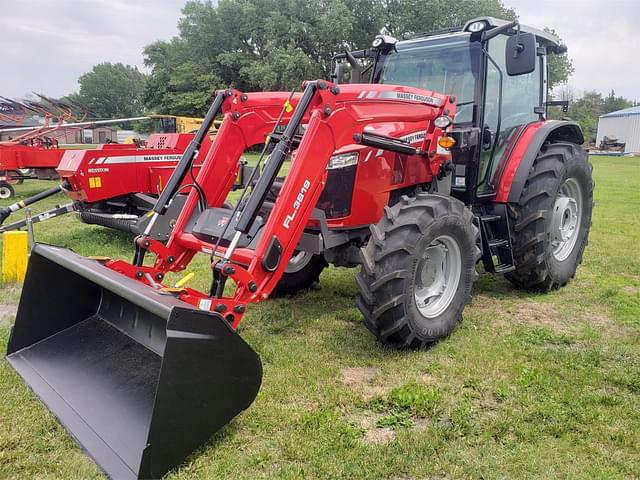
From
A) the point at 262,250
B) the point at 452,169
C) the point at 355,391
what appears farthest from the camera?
the point at 452,169

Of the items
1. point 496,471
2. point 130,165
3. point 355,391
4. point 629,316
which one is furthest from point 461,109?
point 130,165

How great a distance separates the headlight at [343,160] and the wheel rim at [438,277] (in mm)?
866

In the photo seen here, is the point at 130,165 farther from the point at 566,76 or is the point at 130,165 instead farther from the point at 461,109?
the point at 566,76

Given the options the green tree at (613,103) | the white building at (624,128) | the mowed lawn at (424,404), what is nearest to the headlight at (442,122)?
the mowed lawn at (424,404)

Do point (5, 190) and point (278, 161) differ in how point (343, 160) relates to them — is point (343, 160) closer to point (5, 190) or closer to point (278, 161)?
point (278, 161)

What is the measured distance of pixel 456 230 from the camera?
3994 mm

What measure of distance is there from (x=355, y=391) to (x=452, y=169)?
2154 mm

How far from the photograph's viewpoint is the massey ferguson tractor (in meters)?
2.70

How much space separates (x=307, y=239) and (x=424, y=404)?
1453mm

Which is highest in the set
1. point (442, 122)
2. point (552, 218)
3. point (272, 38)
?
point (272, 38)

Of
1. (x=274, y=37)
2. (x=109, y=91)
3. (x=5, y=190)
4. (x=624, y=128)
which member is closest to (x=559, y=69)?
(x=624, y=128)

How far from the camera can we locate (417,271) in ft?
12.8

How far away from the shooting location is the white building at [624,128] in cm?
4097

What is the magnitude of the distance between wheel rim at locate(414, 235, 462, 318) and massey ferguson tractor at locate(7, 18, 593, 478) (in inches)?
0.5
